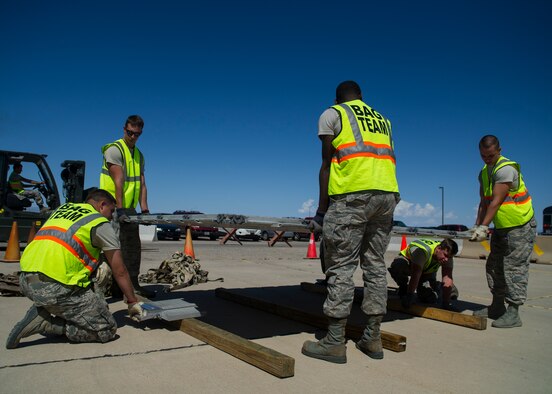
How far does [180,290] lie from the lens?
19.3 feet

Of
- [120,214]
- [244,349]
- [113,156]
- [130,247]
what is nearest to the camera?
[244,349]

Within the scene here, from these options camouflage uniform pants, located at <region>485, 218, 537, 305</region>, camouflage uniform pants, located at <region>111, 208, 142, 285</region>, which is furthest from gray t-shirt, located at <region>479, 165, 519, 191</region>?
camouflage uniform pants, located at <region>111, 208, 142, 285</region>

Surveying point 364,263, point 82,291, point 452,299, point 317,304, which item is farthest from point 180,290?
point 452,299

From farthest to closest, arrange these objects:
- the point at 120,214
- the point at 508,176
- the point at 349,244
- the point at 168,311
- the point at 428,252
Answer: the point at 428,252, the point at 120,214, the point at 508,176, the point at 168,311, the point at 349,244

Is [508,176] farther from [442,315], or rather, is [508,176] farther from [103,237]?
[103,237]

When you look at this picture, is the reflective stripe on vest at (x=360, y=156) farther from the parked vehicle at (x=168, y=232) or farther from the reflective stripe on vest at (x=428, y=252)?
the parked vehicle at (x=168, y=232)

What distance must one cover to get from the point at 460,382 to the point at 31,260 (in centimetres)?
311

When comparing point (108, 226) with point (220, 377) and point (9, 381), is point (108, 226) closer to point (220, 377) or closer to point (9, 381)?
point (9, 381)

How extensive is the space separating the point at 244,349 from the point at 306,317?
1268 mm

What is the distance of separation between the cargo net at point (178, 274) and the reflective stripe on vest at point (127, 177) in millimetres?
1620

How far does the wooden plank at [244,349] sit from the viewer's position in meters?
2.57

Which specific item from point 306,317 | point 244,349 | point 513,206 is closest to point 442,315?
point 513,206

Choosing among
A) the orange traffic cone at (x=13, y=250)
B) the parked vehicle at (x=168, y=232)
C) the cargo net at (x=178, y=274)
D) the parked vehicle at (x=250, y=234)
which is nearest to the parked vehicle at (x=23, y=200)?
the orange traffic cone at (x=13, y=250)

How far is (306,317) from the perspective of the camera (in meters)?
4.00
